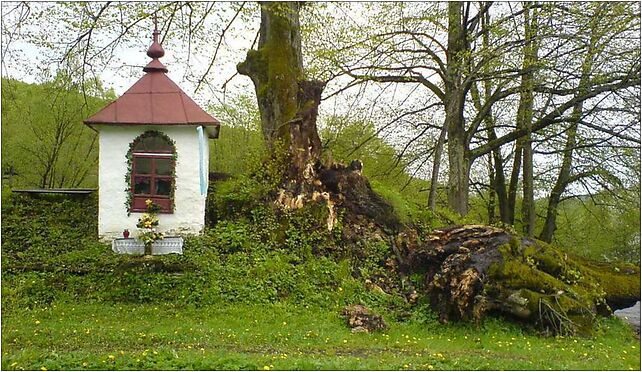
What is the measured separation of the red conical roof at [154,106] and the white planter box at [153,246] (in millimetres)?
2210

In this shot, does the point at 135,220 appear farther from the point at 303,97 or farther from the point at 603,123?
the point at 603,123

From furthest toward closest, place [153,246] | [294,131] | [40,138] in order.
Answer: [40,138], [294,131], [153,246]

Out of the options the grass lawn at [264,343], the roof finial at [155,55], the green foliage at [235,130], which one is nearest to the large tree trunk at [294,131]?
the roof finial at [155,55]

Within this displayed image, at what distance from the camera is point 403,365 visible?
6.48 m

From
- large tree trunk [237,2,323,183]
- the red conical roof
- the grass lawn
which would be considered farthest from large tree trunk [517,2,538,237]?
the red conical roof

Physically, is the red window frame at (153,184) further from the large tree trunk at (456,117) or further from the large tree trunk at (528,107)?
the large tree trunk at (528,107)

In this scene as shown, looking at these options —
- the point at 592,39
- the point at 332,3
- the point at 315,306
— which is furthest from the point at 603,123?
the point at 315,306

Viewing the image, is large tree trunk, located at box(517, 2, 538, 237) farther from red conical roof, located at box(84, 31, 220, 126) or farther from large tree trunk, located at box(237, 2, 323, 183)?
red conical roof, located at box(84, 31, 220, 126)

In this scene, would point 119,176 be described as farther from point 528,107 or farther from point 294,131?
point 528,107

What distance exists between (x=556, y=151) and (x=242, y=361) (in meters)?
13.8

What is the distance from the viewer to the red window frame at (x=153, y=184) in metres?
10.6

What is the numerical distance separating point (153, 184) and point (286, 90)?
3914mm

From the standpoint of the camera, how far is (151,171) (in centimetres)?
1068

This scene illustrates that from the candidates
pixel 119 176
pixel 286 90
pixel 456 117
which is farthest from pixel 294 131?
pixel 456 117
